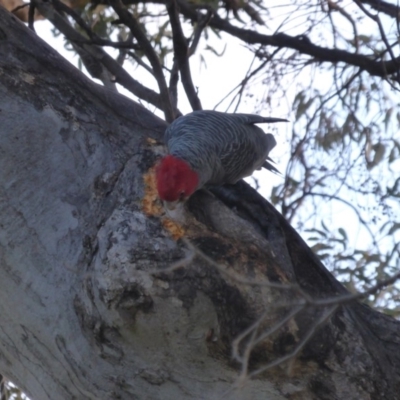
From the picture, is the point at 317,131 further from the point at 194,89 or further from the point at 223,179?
the point at 223,179

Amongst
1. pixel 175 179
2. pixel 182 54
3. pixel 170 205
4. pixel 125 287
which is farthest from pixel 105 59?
pixel 125 287

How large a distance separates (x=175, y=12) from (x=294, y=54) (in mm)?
1221

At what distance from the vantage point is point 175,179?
2.33 meters

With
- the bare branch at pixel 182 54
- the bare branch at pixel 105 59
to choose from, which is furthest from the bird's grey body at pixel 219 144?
the bare branch at pixel 105 59

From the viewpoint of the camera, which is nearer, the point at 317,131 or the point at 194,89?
the point at 194,89

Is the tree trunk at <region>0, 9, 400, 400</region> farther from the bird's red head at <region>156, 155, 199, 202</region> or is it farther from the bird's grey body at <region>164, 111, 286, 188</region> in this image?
the bird's grey body at <region>164, 111, 286, 188</region>

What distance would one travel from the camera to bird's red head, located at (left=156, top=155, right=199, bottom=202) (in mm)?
2182

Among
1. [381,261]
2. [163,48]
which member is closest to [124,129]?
[381,261]

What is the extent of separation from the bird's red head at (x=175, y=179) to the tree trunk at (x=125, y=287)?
0.15ft

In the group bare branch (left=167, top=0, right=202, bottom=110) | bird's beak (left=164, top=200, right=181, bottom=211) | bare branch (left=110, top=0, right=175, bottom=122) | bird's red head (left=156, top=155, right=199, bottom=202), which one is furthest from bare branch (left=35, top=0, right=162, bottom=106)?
bird's beak (left=164, top=200, right=181, bottom=211)

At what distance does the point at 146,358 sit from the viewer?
202 cm

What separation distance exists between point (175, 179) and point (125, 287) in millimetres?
538

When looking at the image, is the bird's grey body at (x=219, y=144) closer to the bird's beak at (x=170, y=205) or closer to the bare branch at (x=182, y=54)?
the bare branch at (x=182, y=54)

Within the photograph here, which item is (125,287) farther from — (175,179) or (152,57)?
(152,57)
